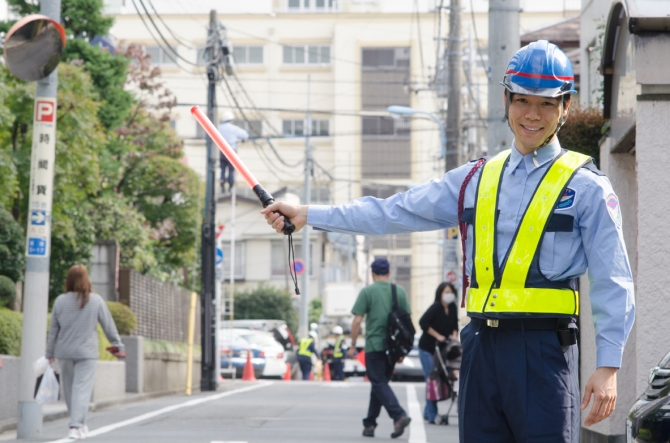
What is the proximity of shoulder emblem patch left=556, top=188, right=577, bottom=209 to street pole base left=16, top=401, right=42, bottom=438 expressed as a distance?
27.7 feet

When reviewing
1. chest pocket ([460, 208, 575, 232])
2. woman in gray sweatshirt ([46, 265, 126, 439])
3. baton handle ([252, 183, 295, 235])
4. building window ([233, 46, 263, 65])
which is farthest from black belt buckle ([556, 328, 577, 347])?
building window ([233, 46, 263, 65])

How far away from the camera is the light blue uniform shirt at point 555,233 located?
4.00 metres

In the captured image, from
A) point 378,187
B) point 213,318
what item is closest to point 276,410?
point 213,318

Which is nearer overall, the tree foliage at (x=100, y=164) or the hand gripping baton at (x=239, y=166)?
the hand gripping baton at (x=239, y=166)

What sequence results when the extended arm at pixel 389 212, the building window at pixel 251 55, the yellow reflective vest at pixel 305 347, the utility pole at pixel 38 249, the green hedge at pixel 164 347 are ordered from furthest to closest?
the building window at pixel 251 55
the yellow reflective vest at pixel 305 347
the green hedge at pixel 164 347
the utility pole at pixel 38 249
the extended arm at pixel 389 212

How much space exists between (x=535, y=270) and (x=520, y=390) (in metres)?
0.40

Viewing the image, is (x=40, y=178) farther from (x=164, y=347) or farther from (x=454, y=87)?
(x=454, y=87)

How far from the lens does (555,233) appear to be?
4.11 meters

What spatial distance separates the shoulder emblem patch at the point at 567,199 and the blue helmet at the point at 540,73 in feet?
1.10

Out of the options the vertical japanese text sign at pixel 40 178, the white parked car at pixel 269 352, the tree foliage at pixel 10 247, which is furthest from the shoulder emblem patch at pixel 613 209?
the white parked car at pixel 269 352

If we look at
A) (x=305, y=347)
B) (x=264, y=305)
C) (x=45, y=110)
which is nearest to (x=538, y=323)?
(x=45, y=110)

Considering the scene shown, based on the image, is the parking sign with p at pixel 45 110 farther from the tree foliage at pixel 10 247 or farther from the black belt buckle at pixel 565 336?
the black belt buckle at pixel 565 336

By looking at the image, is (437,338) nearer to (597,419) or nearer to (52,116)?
(52,116)

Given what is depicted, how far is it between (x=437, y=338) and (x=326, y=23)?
2427 inches
